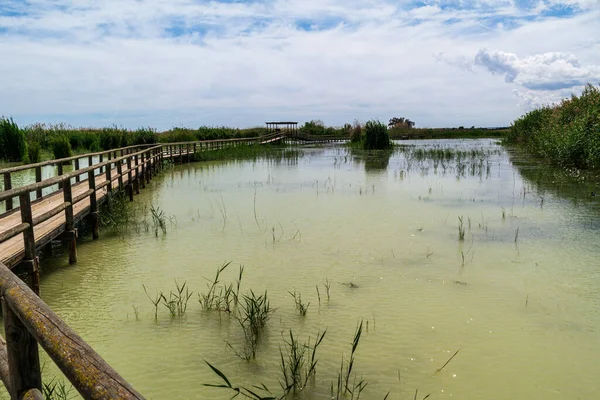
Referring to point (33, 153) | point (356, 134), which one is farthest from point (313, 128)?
point (33, 153)

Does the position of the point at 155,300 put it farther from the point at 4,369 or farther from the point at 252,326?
the point at 4,369

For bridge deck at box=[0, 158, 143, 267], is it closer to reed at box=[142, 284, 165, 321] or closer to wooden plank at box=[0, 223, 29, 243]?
wooden plank at box=[0, 223, 29, 243]

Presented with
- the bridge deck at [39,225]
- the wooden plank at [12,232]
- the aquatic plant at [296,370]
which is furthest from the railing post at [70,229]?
the aquatic plant at [296,370]

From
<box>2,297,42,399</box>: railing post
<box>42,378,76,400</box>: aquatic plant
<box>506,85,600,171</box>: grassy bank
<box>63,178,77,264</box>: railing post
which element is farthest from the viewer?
<box>506,85,600,171</box>: grassy bank

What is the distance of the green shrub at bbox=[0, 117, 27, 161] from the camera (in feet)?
74.4

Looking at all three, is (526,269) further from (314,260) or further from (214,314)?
(214,314)

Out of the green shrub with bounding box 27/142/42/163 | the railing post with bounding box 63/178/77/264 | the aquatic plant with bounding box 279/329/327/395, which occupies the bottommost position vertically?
the aquatic plant with bounding box 279/329/327/395

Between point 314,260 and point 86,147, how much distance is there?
95.5 ft

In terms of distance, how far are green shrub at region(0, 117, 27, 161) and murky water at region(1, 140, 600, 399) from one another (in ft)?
45.8

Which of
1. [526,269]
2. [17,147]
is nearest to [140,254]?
[526,269]

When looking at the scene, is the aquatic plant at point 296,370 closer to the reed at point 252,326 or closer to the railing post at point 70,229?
the reed at point 252,326

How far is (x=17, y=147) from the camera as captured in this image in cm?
2283

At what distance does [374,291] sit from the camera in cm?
621

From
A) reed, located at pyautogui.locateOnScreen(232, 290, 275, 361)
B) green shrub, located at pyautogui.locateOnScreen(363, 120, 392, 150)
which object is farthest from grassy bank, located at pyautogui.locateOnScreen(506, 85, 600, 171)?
reed, located at pyautogui.locateOnScreen(232, 290, 275, 361)
